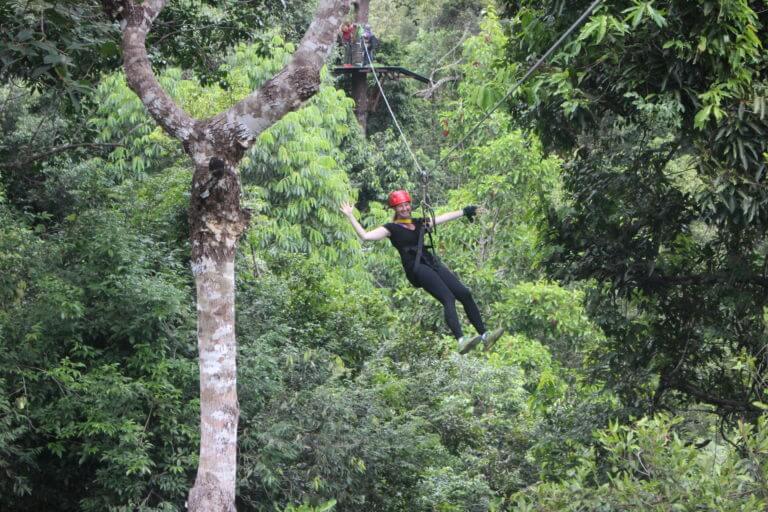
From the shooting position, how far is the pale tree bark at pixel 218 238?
537 cm

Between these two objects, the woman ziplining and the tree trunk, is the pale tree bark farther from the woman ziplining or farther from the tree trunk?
the woman ziplining

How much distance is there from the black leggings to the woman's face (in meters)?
0.39

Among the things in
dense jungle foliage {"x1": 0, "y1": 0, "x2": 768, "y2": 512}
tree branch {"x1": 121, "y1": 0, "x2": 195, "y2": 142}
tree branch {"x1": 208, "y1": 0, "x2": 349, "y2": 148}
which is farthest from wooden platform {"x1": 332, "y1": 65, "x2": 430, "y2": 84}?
tree branch {"x1": 208, "y1": 0, "x2": 349, "y2": 148}

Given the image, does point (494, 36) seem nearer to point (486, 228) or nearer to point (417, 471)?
point (486, 228)

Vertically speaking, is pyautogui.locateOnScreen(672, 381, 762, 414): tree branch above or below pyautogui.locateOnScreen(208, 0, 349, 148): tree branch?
below

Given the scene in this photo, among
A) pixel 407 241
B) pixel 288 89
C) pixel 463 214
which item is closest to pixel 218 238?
pixel 288 89

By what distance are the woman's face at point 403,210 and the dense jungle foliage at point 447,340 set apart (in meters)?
0.90

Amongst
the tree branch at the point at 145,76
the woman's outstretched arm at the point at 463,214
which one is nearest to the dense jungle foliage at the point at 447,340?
the tree branch at the point at 145,76

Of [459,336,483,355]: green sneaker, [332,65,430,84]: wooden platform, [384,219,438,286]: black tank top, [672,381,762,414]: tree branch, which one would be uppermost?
[384,219,438,286]: black tank top

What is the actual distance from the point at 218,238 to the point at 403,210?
77.8 inches

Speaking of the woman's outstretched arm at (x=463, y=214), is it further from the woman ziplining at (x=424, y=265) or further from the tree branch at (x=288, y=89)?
the tree branch at (x=288, y=89)

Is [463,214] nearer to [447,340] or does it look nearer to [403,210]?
[403,210]

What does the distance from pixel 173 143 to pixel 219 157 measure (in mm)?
7855

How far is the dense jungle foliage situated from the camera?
18.2ft
